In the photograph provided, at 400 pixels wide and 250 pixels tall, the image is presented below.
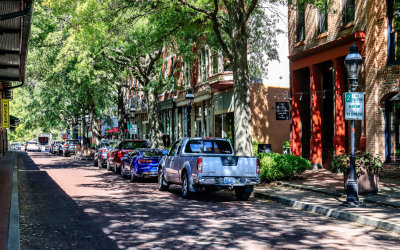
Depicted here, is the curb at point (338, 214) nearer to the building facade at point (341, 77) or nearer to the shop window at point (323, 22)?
the building facade at point (341, 77)

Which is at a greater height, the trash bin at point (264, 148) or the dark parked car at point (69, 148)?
the trash bin at point (264, 148)

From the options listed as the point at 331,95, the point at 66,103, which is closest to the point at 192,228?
the point at 331,95

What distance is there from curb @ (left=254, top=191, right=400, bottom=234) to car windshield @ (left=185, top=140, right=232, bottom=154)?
6.25ft

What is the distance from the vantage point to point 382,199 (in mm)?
12359

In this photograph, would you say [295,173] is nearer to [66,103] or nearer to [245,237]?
[245,237]

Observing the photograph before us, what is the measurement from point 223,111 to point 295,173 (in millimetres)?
13249

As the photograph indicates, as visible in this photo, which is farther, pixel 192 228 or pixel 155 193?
pixel 155 193

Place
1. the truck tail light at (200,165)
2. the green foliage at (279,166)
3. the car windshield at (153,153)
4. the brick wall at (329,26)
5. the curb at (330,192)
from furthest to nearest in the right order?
1. the car windshield at (153,153)
2. the brick wall at (329,26)
3. the green foliage at (279,166)
4. the truck tail light at (200,165)
5. the curb at (330,192)

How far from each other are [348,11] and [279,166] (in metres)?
7.73

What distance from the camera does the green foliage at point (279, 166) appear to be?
17.0m

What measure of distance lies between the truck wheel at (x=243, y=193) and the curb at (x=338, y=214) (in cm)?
67

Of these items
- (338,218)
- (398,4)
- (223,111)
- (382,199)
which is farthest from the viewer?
(223,111)

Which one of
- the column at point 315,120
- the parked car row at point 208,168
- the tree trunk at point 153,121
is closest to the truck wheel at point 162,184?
the parked car row at point 208,168

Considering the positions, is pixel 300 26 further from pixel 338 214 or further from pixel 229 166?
pixel 338 214
